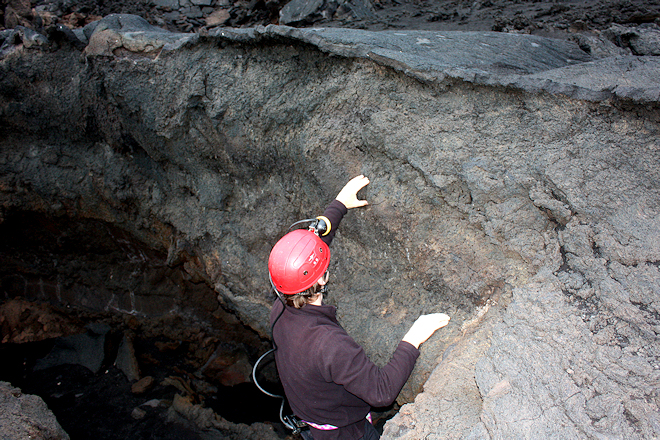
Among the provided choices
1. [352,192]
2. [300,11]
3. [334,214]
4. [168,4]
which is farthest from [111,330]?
[168,4]

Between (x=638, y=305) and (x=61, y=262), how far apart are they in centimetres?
455

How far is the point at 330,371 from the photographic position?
1.60m

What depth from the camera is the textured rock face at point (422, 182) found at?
4.78 ft

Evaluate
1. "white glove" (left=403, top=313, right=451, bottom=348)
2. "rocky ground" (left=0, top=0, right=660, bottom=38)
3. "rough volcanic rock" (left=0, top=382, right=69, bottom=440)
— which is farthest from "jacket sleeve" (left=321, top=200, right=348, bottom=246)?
"rocky ground" (left=0, top=0, right=660, bottom=38)

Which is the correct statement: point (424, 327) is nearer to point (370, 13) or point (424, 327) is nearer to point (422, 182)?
point (422, 182)

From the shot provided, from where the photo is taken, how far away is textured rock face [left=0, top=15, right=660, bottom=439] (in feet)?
4.78

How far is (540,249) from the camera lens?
177 centimetres

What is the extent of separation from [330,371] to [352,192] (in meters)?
0.98

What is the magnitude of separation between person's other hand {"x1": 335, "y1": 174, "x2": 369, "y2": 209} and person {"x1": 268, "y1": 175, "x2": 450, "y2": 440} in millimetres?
454

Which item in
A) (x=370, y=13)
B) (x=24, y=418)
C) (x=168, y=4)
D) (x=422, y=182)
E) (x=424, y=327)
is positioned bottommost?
(x=24, y=418)

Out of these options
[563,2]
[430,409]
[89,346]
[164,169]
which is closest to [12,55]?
[164,169]

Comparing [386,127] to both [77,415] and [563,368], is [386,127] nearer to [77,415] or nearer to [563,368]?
[563,368]

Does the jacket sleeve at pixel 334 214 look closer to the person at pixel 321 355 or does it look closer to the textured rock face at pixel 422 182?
the textured rock face at pixel 422 182

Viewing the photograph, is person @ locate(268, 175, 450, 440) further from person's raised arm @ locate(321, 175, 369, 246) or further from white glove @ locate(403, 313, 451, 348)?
person's raised arm @ locate(321, 175, 369, 246)
